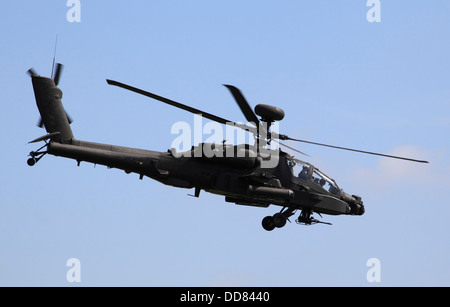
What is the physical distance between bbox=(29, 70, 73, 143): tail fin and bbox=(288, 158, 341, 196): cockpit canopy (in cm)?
1011

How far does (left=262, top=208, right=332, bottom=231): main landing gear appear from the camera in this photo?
3612 centimetres

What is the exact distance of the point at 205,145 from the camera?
114 ft

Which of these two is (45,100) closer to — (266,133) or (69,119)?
(69,119)

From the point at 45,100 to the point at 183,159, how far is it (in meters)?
6.38

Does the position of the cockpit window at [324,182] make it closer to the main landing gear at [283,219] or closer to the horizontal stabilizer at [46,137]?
the main landing gear at [283,219]

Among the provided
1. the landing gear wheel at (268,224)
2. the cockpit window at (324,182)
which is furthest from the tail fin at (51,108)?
the cockpit window at (324,182)

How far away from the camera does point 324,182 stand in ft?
121

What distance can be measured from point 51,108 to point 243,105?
8.17 metres

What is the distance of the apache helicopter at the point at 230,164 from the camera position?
1307 inches

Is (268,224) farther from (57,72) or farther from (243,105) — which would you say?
(57,72)

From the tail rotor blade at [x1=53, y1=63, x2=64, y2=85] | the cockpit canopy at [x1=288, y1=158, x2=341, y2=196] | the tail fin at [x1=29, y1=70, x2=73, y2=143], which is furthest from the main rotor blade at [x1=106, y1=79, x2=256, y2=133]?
the tail rotor blade at [x1=53, y1=63, x2=64, y2=85]

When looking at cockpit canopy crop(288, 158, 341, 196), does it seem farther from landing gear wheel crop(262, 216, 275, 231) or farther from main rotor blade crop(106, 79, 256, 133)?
main rotor blade crop(106, 79, 256, 133)

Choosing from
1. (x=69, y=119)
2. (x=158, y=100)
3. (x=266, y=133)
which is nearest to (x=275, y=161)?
(x=266, y=133)

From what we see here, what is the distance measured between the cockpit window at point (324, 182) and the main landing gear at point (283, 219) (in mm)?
1414
